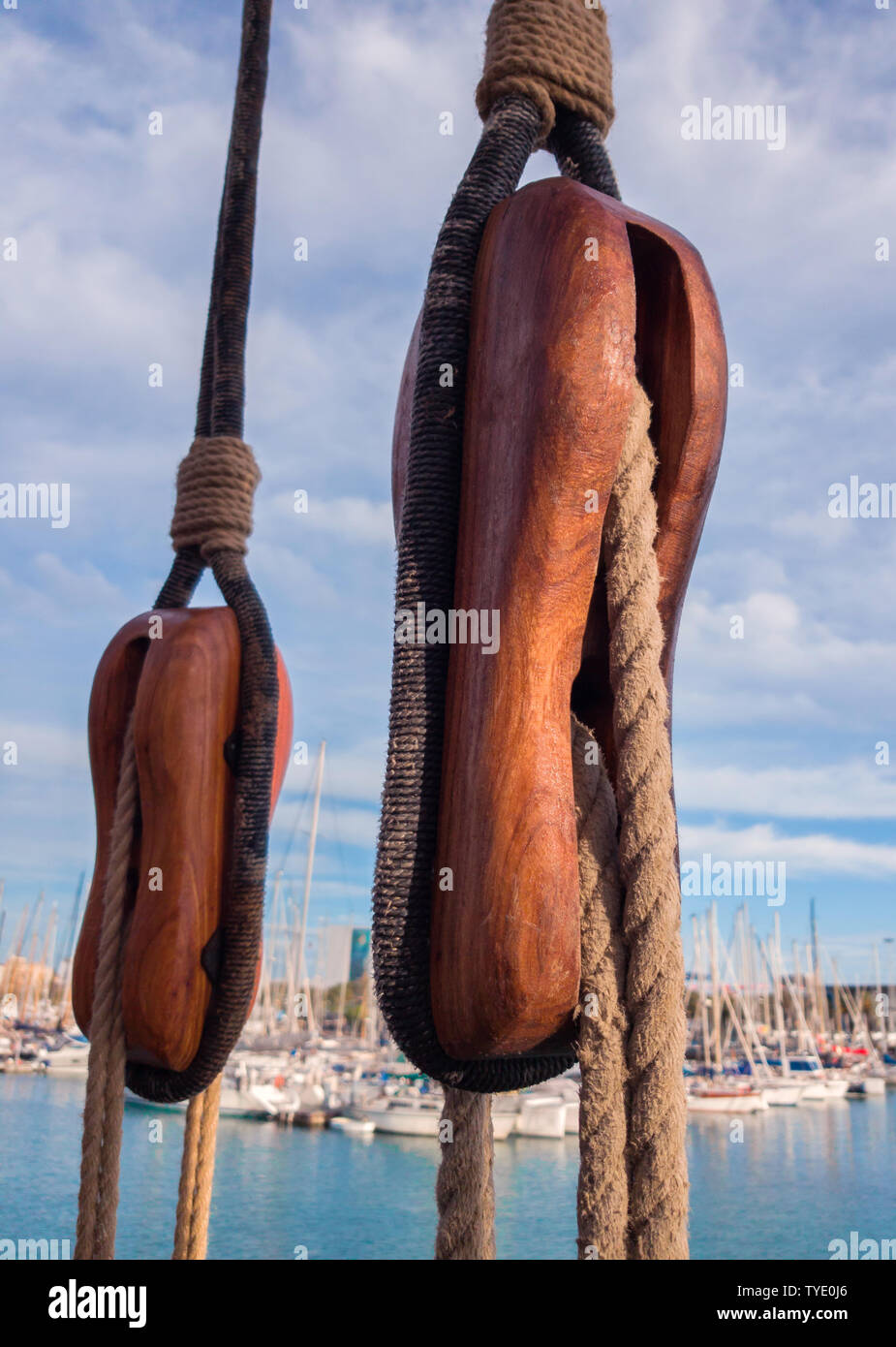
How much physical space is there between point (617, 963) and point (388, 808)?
202 millimetres

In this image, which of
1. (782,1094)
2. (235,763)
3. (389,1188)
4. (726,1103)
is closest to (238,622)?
(235,763)

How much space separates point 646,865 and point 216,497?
3.70 feet

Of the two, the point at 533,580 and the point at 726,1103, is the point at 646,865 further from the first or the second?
the point at 726,1103

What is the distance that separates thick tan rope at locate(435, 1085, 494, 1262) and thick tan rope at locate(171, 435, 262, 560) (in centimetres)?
105

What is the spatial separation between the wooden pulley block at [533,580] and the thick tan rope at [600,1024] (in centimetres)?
2

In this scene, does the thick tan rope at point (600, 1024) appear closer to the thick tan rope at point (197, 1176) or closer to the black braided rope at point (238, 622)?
the black braided rope at point (238, 622)

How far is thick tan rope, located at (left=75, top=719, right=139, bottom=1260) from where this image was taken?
1300 mm

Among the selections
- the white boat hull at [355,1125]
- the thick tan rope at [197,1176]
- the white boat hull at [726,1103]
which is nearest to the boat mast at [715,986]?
the white boat hull at [726,1103]

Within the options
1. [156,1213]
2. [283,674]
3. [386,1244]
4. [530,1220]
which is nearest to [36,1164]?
[156,1213]

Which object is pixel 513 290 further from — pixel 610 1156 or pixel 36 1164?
pixel 36 1164

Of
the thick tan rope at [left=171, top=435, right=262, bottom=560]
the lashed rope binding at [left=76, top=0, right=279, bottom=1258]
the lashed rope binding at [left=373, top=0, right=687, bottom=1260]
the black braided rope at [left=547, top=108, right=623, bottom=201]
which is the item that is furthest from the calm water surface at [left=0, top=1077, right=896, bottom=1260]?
the black braided rope at [left=547, top=108, right=623, bottom=201]

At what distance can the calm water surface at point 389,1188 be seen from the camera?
58.3 feet
